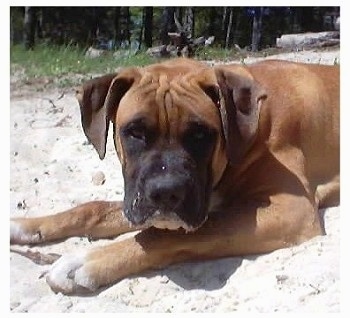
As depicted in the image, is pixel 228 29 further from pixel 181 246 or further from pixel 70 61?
pixel 181 246

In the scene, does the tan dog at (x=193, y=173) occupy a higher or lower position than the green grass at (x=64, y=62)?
lower

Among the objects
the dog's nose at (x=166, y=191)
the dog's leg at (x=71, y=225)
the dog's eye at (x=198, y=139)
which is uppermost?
the dog's eye at (x=198, y=139)

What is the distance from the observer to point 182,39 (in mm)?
2256

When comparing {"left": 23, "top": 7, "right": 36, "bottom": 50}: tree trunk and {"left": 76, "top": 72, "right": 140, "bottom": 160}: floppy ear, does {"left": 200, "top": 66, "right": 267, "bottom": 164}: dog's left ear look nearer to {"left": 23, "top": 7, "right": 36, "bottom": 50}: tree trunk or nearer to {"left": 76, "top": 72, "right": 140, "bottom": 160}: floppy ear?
{"left": 76, "top": 72, "right": 140, "bottom": 160}: floppy ear

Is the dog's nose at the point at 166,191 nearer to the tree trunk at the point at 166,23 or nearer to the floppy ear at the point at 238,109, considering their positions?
the floppy ear at the point at 238,109

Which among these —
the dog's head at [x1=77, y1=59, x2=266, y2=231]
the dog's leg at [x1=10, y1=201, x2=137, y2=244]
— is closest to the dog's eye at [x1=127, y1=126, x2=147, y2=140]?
the dog's head at [x1=77, y1=59, x2=266, y2=231]

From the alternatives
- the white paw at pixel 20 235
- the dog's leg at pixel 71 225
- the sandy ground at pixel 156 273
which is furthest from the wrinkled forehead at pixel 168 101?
the white paw at pixel 20 235

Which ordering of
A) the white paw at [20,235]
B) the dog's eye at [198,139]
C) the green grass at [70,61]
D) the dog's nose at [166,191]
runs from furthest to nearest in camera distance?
the green grass at [70,61], the white paw at [20,235], the dog's eye at [198,139], the dog's nose at [166,191]

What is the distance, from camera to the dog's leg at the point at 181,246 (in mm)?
1955

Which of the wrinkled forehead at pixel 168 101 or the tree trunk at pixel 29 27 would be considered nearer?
the wrinkled forehead at pixel 168 101

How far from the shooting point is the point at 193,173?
191cm

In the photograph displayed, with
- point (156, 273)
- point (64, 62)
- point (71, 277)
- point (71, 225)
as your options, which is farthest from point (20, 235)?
point (64, 62)

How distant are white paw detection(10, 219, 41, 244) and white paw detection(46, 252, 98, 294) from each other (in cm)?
17

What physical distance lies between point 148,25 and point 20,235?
64cm
